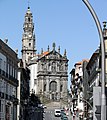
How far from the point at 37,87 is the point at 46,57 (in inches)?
447

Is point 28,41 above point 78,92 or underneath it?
above

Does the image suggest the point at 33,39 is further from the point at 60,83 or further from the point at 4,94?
the point at 4,94

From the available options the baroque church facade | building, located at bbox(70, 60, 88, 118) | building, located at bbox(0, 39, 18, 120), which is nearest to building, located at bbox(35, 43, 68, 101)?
the baroque church facade

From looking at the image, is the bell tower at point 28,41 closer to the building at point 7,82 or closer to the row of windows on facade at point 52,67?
the row of windows on facade at point 52,67

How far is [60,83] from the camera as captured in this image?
592 feet

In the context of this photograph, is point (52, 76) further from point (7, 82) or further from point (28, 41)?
point (7, 82)

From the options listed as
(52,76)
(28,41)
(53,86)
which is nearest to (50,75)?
(52,76)

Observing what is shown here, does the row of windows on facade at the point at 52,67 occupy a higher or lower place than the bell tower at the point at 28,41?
lower

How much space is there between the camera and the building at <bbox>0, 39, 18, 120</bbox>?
62.6 metres

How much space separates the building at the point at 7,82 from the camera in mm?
62562

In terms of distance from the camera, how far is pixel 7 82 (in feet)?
221

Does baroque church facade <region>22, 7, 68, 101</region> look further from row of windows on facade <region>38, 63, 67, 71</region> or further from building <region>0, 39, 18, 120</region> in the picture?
building <region>0, 39, 18, 120</region>

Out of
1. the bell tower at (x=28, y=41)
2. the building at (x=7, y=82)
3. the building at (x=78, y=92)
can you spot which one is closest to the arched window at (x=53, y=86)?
the bell tower at (x=28, y=41)

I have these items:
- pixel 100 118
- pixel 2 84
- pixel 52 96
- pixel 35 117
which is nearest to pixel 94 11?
pixel 100 118
